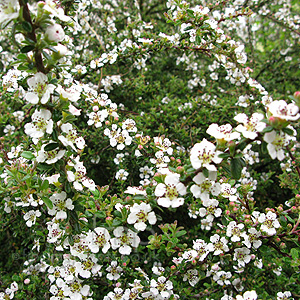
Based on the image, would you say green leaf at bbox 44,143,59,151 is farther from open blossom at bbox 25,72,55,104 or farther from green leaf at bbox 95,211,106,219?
green leaf at bbox 95,211,106,219

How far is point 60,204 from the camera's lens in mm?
1310

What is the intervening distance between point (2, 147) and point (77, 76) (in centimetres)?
86

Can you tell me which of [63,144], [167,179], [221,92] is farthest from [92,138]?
[221,92]

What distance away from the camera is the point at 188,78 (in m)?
3.39

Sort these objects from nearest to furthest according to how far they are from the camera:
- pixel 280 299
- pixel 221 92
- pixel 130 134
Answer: pixel 280 299, pixel 130 134, pixel 221 92

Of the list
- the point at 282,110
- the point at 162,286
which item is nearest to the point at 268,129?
the point at 282,110

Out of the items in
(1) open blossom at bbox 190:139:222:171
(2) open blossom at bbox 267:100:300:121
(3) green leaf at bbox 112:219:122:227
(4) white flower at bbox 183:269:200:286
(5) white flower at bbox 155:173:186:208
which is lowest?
(4) white flower at bbox 183:269:200:286

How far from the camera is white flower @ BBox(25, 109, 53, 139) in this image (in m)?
1.11

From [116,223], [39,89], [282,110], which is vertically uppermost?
[282,110]

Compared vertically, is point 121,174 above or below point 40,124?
below

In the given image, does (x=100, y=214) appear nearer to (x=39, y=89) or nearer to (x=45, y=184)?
(x=45, y=184)

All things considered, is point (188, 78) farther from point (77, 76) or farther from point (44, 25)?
point (44, 25)

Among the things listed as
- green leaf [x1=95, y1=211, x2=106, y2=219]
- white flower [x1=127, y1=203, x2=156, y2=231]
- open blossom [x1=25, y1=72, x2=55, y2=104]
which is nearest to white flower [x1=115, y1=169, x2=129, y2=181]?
green leaf [x1=95, y1=211, x2=106, y2=219]

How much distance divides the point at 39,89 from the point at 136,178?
1.47 m
